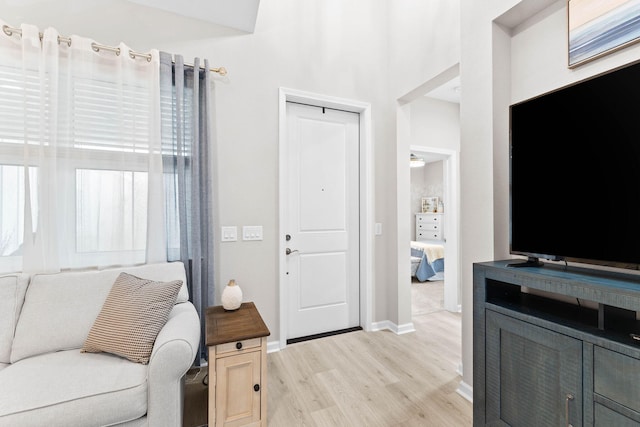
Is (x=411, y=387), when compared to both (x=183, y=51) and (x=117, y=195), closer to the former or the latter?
(x=117, y=195)

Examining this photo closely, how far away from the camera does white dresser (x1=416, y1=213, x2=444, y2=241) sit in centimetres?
735

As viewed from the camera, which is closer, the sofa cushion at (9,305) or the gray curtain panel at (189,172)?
the sofa cushion at (9,305)

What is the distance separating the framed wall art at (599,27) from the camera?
130cm

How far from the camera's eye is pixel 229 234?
7.90 ft

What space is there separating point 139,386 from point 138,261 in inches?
40.9

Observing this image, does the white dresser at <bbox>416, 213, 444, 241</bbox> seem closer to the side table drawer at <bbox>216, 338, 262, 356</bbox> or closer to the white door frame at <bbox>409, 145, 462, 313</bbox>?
the white door frame at <bbox>409, 145, 462, 313</bbox>

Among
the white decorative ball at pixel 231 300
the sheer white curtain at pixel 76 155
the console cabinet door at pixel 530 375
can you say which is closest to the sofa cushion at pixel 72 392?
the white decorative ball at pixel 231 300

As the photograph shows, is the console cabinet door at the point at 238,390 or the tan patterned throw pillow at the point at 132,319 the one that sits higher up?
the tan patterned throw pillow at the point at 132,319

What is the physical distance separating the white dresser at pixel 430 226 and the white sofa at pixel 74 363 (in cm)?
681

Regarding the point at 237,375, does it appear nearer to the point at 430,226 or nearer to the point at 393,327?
the point at 393,327

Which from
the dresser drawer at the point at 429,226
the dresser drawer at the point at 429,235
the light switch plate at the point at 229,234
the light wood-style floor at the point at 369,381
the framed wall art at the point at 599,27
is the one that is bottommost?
the light wood-style floor at the point at 369,381

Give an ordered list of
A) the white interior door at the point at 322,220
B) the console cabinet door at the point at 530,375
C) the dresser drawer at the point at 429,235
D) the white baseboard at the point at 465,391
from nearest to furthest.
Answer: the console cabinet door at the point at 530,375 < the white baseboard at the point at 465,391 < the white interior door at the point at 322,220 < the dresser drawer at the point at 429,235

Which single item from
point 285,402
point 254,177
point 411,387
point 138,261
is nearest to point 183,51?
point 254,177

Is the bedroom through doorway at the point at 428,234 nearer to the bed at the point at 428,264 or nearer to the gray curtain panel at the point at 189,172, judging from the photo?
the bed at the point at 428,264
